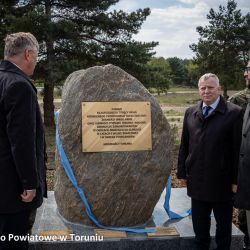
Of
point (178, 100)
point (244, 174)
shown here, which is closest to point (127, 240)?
point (244, 174)

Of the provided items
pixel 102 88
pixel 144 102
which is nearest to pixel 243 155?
pixel 144 102

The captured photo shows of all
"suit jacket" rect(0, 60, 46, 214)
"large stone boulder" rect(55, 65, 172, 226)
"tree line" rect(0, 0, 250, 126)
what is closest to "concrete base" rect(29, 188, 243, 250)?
"large stone boulder" rect(55, 65, 172, 226)

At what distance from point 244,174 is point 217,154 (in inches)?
13.0

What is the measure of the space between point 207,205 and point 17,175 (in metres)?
1.86

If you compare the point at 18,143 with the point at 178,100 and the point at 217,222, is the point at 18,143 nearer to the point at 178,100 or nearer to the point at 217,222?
the point at 217,222

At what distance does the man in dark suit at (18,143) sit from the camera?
2.66 meters

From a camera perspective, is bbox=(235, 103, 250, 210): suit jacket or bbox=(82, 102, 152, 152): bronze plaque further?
bbox=(82, 102, 152, 152): bronze plaque

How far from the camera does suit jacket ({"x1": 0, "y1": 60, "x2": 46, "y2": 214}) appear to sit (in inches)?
104

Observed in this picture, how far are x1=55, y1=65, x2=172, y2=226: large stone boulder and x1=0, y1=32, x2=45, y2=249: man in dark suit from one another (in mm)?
1179

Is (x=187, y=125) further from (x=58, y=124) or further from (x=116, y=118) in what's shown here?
(x=58, y=124)

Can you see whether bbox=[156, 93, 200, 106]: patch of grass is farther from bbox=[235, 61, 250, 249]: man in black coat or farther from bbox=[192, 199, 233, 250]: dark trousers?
bbox=[235, 61, 250, 249]: man in black coat

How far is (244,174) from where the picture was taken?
3297 mm

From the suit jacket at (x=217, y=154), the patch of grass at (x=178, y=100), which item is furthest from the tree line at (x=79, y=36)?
the patch of grass at (x=178, y=100)

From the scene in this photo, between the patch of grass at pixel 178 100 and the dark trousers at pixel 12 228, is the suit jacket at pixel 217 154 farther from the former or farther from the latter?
the patch of grass at pixel 178 100
